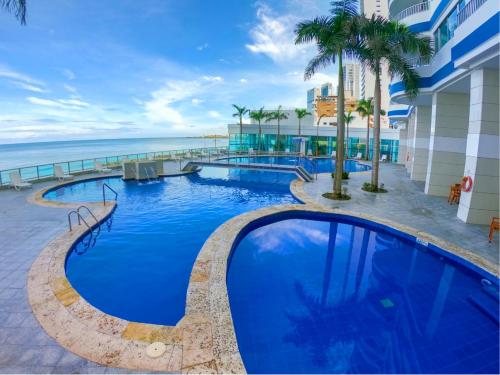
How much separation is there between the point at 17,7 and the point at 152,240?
640 cm

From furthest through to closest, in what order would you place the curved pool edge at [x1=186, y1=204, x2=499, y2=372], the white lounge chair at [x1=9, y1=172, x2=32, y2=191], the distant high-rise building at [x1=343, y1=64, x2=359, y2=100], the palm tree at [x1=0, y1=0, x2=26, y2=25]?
the distant high-rise building at [x1=343, y1=64, x2=359, y2=100] < the white lounge chair at [x1=9, y1=172, x2=32, y2=191] < the palm tree at [x1=0, y1=0, x2=26, y2=25] < the curved pool edge at [x1=186, y1=204, x2=499, y2=372]

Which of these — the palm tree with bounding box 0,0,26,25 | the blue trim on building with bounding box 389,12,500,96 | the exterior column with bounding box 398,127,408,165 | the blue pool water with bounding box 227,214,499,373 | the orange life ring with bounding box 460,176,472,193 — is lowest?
the blue pool water with bounding box 227,214,499,373

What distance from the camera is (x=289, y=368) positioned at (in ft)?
12.5

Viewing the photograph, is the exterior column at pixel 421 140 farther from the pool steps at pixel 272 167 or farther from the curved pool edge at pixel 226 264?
the curved pool edge at pixel 226 264

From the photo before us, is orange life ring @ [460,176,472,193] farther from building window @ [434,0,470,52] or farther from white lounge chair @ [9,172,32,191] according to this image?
white lounge chair @ [9,172,32,191]

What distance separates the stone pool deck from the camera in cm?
340

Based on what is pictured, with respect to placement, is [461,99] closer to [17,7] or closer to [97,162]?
[17,7]

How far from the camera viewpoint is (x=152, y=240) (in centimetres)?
830

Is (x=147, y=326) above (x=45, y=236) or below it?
below

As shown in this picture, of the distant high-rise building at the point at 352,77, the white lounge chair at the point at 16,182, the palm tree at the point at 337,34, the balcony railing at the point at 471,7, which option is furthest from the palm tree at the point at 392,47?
the distant high-rise building at the point at 352,77

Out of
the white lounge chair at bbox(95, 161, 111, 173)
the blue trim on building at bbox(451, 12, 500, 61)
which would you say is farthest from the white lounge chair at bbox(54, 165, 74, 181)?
the blue trim on building at bbox(451, 12, 500, 61)

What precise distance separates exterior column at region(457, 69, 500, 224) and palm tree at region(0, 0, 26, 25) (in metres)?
11.8

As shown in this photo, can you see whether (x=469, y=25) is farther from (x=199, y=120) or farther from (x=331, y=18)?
(x=199, y=120)

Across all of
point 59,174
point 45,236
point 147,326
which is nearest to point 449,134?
point 147,326
